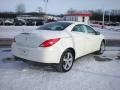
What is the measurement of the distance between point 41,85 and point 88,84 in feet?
3.73

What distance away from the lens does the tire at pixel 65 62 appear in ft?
17.9

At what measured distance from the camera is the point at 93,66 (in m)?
6.37

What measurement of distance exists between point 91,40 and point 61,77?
7.75 feet

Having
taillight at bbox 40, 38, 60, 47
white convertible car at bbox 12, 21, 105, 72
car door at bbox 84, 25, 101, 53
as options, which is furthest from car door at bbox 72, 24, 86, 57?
taillight at bbox 40, 38, 60, 47

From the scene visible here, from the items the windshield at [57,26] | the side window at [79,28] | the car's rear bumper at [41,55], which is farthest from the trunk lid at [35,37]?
the side window at [79,28]

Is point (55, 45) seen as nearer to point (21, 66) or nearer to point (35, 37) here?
point (35, 37)

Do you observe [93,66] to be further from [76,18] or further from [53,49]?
[76,18]

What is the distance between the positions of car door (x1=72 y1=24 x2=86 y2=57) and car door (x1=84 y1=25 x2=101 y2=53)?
259mm

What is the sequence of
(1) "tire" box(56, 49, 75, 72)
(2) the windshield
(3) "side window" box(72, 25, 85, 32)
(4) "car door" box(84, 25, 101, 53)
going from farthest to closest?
(4) "car door" box(84, 25, 101, 53), (3) "side window" box(72, 25, 85, 32), (2) the windshield, (1) "tire" box(56, 49, 75, 72)

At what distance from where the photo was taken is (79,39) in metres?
6.20

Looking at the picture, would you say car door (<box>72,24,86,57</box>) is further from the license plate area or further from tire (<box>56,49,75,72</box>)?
the license plate area

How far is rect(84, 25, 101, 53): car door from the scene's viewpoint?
685 centimetres

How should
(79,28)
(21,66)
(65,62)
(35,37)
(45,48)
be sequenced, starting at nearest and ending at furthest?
(45,48), (35,37), (65,62), (21,66), (79,28)

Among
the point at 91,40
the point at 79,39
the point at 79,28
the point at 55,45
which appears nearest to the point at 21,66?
the point at 55,45
